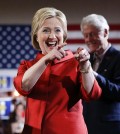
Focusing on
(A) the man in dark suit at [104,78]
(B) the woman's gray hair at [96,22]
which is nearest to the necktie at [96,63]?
(A) the man in dark suit at [104,78]

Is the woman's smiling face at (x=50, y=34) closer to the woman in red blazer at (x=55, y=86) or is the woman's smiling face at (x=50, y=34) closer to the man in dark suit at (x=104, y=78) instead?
the woman in red blazer at (x=55, y=86)

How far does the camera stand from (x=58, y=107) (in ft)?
3.70

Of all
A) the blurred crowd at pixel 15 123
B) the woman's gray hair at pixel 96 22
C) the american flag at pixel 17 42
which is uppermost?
Result: the woman's gray hair at pixel 96 22

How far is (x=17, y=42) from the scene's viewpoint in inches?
207

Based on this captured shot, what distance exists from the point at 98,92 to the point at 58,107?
12 centimetres

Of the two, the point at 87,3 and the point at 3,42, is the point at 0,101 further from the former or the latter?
the point at 87,3

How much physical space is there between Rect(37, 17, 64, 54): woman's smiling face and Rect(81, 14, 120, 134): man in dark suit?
458 millimetres

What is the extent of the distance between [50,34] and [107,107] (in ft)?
2.11

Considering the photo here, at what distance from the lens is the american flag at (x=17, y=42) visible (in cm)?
518

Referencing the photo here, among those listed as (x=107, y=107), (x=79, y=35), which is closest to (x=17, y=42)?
(x=79, y=35)

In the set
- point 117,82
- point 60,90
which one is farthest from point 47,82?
point 117,82

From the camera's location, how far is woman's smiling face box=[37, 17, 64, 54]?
1.14 m

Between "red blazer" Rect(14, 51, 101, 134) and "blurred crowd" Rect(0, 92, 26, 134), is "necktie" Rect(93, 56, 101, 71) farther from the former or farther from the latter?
"blurred crowd" Rect(0, 92, 26, 134)

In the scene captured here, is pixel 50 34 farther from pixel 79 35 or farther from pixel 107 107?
pixel 79 35
